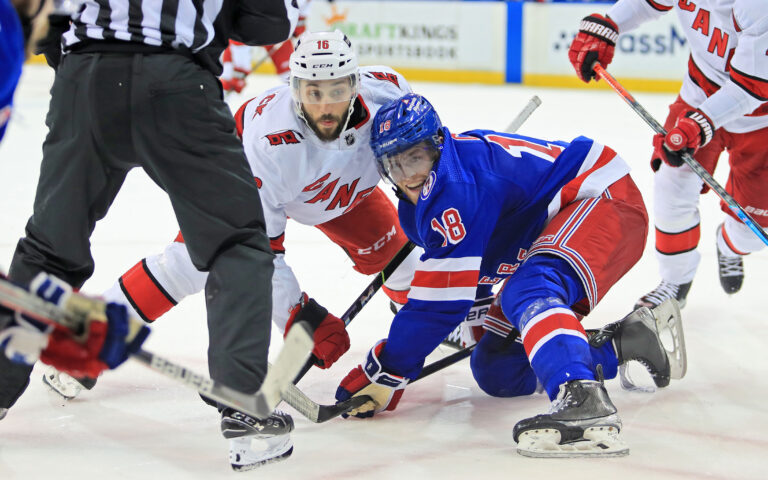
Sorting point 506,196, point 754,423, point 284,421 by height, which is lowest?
point 754,423

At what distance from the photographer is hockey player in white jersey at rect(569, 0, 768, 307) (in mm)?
2760

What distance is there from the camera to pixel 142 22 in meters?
1.80

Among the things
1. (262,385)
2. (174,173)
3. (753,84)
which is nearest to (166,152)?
(174,173)

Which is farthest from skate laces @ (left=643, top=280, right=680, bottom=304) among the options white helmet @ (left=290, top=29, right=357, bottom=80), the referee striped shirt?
the referee striped shirt

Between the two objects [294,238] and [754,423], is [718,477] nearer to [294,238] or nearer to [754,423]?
[754,423]

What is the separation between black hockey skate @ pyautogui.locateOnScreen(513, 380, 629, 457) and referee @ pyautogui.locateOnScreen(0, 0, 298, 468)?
0.60 metres

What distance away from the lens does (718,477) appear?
1966 mm

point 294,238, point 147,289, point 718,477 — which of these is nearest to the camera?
point 718,477

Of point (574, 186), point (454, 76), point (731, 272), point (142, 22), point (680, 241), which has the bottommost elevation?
point (454, 76)

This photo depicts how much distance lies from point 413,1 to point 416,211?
19.0 feet

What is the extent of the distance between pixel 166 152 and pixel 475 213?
2.34 ft

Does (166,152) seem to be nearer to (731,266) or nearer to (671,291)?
(671,291)

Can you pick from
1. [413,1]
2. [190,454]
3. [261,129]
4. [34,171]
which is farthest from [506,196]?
[413,1]

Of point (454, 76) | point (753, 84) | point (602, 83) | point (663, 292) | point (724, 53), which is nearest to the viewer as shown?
point (753, 84)
